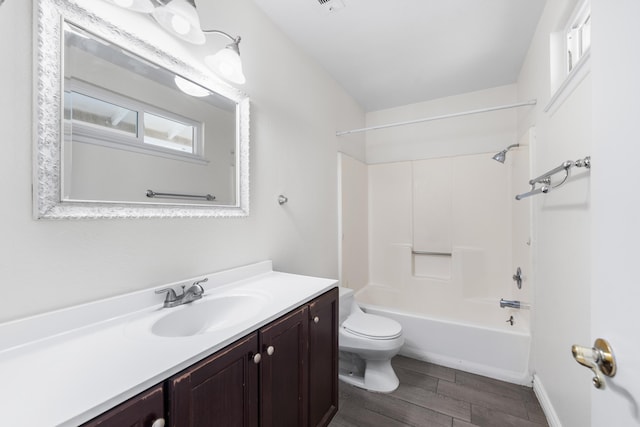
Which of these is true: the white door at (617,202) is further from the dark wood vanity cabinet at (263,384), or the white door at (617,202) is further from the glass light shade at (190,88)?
the glass light shade at (190,88)

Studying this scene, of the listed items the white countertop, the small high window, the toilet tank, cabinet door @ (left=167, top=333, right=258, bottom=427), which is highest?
the small high window

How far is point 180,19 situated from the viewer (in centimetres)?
106

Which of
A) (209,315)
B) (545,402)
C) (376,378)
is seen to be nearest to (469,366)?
(545,402)

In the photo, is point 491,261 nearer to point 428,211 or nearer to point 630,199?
point 428,211

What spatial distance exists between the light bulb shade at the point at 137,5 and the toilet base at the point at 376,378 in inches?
90.9

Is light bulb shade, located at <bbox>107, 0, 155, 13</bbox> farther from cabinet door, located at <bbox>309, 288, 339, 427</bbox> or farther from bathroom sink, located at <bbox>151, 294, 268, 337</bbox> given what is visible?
cabinet door, located at <bbox>309, 288, 339, 427</bbox>

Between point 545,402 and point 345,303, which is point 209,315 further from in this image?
point 545,402

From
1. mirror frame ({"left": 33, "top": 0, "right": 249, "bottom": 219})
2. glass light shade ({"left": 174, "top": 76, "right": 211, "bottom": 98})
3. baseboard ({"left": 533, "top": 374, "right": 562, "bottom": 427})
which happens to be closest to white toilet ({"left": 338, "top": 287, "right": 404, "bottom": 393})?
baseboard ({"left": 533, "top": 374, "right": 562, "bottom": 427})

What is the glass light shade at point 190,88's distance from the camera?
1.19m

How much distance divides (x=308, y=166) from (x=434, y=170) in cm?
161

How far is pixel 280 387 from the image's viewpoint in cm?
102

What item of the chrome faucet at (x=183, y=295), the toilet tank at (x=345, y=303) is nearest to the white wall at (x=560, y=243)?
the toilet tank at (x=345, y=303)

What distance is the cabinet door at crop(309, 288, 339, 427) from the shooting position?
1220 millimetres

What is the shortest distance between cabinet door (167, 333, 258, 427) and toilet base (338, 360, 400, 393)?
116 cm
